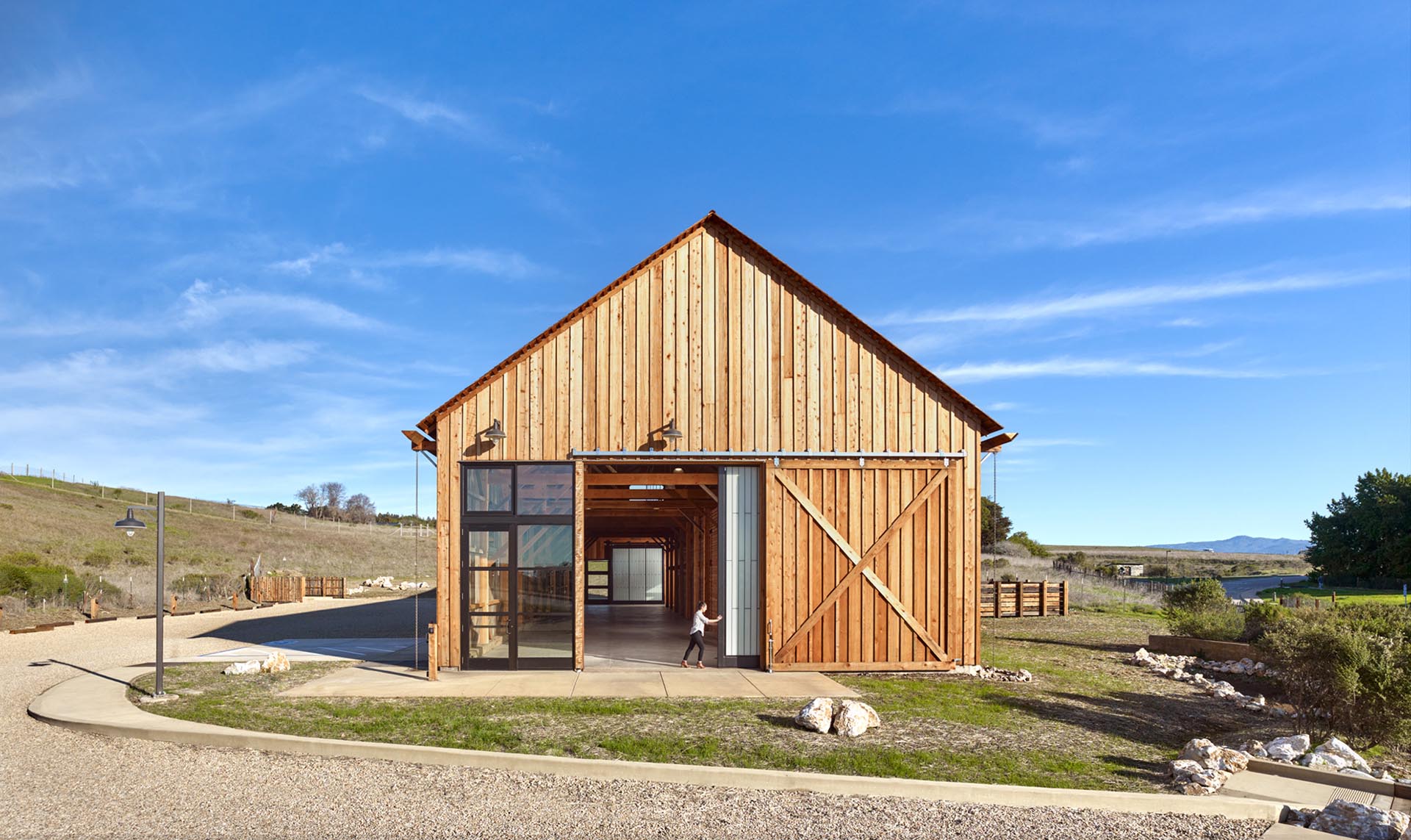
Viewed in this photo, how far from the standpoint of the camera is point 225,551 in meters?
55.2

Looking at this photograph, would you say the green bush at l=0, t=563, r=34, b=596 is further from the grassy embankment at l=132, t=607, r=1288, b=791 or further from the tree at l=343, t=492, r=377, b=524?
the tree at l=343, t=492, r=377, b=524

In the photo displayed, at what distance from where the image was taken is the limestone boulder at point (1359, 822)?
7.38 m

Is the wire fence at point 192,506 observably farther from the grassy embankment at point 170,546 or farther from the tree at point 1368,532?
the tree at point 1368,532

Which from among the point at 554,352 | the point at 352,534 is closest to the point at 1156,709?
the point at 554,352

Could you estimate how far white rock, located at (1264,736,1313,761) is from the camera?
9.83 metres

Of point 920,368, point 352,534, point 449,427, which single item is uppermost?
point 920,368

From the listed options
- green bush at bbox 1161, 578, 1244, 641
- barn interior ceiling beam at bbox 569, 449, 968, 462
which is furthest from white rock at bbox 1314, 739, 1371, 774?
green bush at bbox 1161, 578, 1244, 641

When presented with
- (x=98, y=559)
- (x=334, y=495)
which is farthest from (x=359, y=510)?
(x=98, y=559)

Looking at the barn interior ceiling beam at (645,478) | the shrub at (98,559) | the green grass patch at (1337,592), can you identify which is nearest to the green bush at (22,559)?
the shrub at (98,559)

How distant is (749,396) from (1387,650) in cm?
996

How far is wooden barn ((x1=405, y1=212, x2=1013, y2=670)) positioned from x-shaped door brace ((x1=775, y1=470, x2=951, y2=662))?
0.03 meters

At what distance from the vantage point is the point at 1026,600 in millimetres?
31562

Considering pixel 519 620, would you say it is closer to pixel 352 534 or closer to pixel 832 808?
pixel 832 808

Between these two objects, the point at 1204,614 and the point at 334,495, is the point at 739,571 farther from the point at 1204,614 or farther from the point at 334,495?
the point at 334,495
